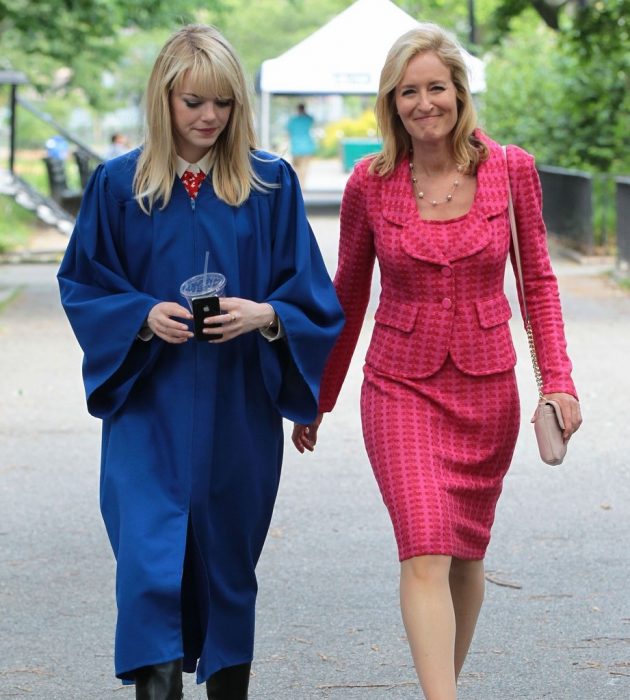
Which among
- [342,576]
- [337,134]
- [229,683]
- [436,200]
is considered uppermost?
[436,200]

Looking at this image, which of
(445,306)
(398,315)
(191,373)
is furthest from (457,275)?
(191,373)

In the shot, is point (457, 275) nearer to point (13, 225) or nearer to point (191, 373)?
point (191, 373)

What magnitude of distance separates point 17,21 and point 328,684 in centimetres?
1914

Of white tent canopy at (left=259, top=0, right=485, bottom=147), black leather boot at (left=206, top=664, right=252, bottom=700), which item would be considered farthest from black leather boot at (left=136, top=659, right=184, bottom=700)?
white tent canopy at (left=259, top=0, right=485, bottom=147)

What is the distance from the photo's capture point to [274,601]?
575 cm

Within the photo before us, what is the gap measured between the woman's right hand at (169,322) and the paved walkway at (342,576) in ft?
4.64

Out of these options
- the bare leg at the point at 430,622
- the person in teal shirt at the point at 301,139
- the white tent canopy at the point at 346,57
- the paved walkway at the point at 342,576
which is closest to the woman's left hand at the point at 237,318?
the bare leg at the point at 430,622

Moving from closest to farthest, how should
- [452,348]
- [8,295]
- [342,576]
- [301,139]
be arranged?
[452,348], [342,576], [8,295], [301,139]

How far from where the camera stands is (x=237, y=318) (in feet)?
12.6

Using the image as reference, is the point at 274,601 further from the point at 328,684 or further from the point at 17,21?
the point at 17,21

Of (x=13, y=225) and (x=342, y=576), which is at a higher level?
(x=342, y=576)

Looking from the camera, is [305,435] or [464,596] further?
[305,435]

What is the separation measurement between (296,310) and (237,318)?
245 millimetres

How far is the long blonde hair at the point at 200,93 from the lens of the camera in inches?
153
